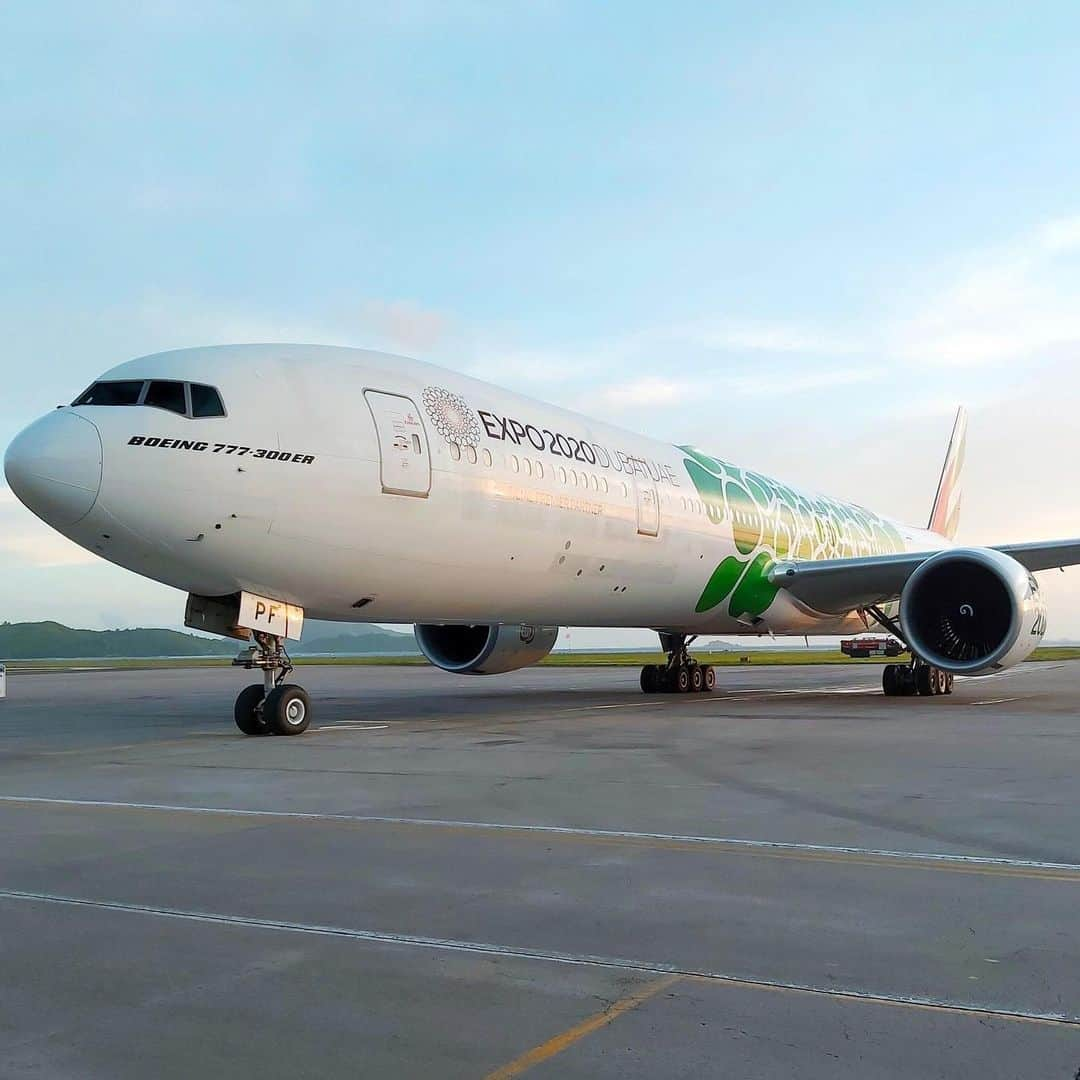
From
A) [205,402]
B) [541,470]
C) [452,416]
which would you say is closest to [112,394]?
[205,402]

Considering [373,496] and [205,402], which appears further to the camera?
[373,496]

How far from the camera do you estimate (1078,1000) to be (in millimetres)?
2779

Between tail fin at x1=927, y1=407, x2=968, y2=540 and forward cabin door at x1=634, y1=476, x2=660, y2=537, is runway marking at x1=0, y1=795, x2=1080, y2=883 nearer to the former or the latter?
forward cabin door at x1=634, y1=476, x2=660, y2=537

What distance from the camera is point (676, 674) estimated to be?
18891 mm

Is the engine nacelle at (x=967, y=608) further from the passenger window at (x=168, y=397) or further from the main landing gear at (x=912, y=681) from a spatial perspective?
the passenger window at (x=168, y=397)

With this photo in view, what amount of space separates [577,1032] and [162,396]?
322 inches

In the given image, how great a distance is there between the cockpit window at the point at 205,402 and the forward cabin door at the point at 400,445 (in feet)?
4.99

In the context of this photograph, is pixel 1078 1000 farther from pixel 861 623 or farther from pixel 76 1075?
pixel 861 623

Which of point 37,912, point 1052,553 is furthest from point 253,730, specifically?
point 1052,553

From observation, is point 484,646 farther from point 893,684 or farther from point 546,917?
point 546,917

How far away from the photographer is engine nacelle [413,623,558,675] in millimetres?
15234

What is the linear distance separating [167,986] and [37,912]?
1.12 meters

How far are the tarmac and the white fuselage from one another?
211 centimetres

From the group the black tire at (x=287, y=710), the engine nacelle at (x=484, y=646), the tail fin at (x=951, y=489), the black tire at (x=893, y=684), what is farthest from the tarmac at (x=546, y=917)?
the tail fin at (x=951, y=489)
